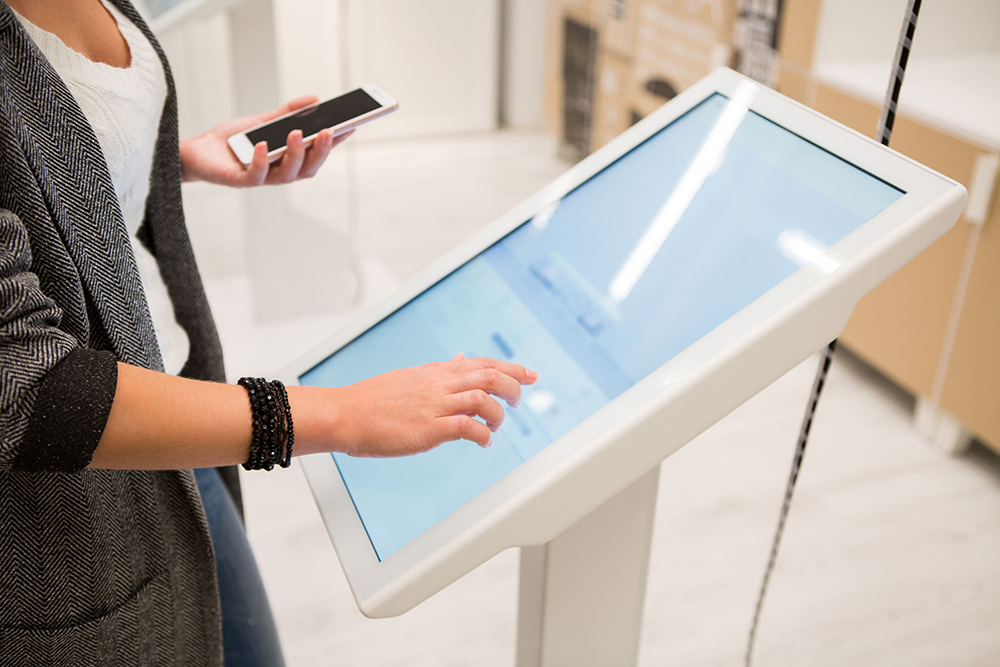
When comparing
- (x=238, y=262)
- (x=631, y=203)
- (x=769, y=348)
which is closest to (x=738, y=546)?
(x=631, y=203)

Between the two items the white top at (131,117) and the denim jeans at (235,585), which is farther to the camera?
the denim jeans at (235,585)

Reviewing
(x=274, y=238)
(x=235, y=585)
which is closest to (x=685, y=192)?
(x=235, y=585)

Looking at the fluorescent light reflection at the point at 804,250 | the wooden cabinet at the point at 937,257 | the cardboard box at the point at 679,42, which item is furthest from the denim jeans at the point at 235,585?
the cardboard box at the point at 679,42

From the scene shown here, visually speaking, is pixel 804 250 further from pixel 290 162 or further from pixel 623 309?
pixel 290 162

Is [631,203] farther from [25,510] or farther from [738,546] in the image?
[738,546]

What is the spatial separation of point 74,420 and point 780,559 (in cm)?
138

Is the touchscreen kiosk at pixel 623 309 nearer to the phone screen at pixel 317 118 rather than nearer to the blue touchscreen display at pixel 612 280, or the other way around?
the blue touchscreen display at pixel 612 280

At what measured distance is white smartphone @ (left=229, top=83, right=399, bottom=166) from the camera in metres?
0.82

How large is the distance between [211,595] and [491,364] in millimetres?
394

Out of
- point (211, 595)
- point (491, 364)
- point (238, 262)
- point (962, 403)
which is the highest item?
point (491, 364)

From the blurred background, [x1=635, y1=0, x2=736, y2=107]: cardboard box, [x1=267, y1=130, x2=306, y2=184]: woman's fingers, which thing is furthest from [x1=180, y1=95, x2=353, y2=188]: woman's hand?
[x1=635, y1=0, x2=736, y2=107]: cardboard box

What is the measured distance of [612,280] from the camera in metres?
0.62

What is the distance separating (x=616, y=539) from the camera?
2.07 feet

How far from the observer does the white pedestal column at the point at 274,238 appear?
1.99m
